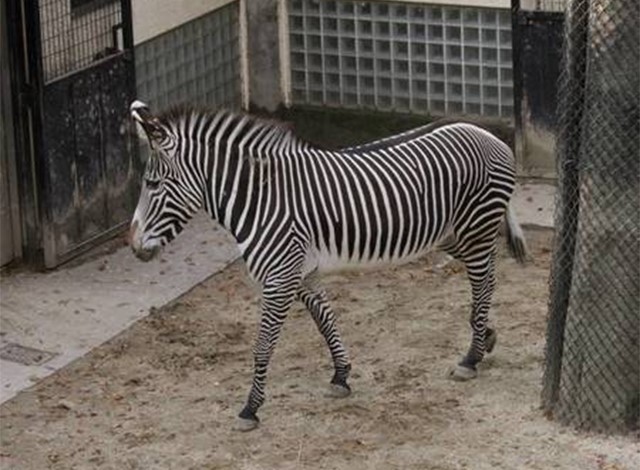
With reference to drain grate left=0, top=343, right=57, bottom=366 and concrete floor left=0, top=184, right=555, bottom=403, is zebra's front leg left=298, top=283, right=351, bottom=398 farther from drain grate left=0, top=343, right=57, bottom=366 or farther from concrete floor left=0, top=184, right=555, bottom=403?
drain grate left=0, top=343, right=57, bottom=366

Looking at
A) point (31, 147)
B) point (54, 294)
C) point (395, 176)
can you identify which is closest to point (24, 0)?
point (31, 147)

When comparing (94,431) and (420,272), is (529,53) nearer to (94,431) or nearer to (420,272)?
(420,272)

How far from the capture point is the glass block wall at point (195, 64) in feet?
46.6

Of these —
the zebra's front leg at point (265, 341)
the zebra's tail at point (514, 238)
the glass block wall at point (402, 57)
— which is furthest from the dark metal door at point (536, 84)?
the zebra's front leg at point (265, 341)

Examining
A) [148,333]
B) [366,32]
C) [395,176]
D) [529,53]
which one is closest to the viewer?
[395,176]

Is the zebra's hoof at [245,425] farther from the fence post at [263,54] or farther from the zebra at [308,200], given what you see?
the fence post at [263,54]

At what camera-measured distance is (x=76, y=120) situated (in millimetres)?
13008

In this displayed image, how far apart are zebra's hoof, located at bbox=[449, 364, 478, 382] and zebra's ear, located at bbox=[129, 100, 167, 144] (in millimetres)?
2093

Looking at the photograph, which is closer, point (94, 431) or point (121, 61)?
point (94, 431)

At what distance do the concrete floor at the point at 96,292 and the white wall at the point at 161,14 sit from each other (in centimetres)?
137

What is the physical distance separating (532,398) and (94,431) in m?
2.33

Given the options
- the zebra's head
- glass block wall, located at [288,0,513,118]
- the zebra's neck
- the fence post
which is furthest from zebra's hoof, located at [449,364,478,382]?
the fence post

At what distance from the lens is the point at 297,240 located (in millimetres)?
10539

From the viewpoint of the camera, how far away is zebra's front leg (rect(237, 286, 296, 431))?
10508mm
